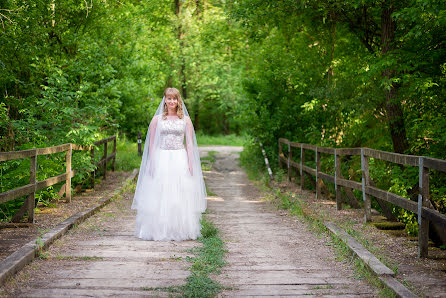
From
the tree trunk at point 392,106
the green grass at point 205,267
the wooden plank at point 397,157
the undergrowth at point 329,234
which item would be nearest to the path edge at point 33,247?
the green grass at point 205,267

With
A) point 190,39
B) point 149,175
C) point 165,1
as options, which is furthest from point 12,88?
point 190,39

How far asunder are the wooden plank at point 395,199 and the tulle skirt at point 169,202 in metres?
2.67

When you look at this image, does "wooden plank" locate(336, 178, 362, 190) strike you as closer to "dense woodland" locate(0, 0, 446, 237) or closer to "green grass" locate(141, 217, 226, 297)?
"dense woodland" locate(0, 0, 446, 237)

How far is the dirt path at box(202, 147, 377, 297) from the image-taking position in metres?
4.82

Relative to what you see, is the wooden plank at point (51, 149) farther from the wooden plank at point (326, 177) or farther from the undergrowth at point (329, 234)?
the wooden plank at point (326, 177)

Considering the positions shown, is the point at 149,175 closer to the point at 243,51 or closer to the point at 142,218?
the point at 142,218

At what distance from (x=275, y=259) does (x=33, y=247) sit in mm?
2826

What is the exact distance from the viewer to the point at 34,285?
4773 millimetres

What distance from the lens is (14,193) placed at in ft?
22.5

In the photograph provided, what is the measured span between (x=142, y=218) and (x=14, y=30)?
615 cm

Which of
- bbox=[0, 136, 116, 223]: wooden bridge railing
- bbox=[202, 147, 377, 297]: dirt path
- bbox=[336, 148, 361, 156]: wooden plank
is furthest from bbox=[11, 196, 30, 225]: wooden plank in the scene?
bbox=[336, 148, 361, 156]: wooden plank

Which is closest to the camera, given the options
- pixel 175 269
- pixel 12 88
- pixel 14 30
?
pixel 175 269

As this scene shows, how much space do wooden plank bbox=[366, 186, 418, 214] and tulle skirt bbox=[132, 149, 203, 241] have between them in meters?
2.67

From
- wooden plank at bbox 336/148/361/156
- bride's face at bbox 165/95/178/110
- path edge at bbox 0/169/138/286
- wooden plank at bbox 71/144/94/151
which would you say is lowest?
path edge at bbox 0/169/138/286
